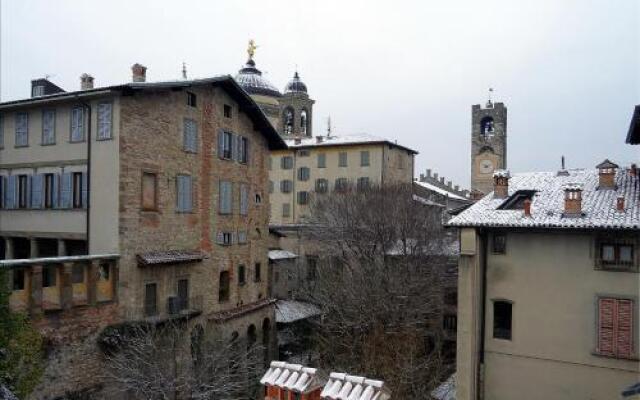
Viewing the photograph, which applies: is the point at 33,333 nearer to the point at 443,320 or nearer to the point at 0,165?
the point at 0,165

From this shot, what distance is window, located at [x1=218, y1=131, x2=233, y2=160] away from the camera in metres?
25.1

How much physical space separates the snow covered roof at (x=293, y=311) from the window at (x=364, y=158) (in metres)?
13.8

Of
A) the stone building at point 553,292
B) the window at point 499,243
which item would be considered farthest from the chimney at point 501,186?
the window at point 499,243

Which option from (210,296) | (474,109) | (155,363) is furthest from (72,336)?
(474,109)

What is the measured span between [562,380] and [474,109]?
1633 inches

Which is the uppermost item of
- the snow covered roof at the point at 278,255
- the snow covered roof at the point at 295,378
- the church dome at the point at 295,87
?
the church dome at the point at 295,87

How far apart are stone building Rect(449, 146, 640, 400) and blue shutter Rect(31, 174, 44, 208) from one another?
16847mm

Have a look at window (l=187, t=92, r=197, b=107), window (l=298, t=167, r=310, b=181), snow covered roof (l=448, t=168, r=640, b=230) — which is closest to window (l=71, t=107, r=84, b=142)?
window (l=187, t=92, r=197, b=107)

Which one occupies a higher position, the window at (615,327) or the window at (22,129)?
the window at (22,129)

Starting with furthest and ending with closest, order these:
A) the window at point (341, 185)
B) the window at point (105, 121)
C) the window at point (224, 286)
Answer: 1. the window at point (341, 185)
2. the window at point (224, 286)
3. the window at point (105, 121)

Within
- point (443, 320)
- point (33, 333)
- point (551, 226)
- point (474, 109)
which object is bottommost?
point (443, 320)

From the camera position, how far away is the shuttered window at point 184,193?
72.8 ft

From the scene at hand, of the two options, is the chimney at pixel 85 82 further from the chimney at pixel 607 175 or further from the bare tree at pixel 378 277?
the chimney at pixel 607 175

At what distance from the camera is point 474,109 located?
183 ft
